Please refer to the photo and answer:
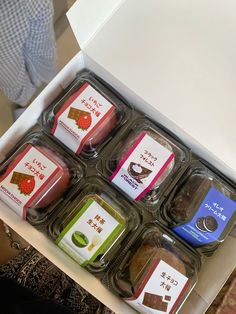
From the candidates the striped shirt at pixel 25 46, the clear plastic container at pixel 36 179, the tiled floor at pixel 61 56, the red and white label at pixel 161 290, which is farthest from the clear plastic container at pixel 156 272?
the tiled floor at pixel 61 56

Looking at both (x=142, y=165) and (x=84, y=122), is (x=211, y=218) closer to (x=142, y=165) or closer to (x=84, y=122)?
(x=142, y=165)

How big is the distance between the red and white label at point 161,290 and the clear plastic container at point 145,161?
0.14 metres

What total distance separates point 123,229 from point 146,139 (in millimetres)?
173

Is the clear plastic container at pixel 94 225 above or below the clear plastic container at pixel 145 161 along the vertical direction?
below

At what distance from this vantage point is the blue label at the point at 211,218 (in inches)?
31.7

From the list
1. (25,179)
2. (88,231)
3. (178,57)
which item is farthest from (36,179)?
(178,57)

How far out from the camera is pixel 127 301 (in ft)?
2.66

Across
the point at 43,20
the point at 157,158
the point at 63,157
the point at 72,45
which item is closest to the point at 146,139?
the point at 157,158

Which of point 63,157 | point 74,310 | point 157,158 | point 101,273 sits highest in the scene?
point 157,158

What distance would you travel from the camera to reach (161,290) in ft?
2.53

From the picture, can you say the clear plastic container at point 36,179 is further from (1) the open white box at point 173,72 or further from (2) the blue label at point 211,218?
(2) the blue label at point 211,218

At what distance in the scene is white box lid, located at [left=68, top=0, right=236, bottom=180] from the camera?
834 mm

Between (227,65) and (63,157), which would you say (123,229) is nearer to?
(63,157)

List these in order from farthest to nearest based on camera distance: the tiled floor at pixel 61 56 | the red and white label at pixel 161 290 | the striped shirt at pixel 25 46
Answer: the tiled floor at pixel 61 56, the red and white label at pixel 161 290, the striped shirt at pixel 25 46
